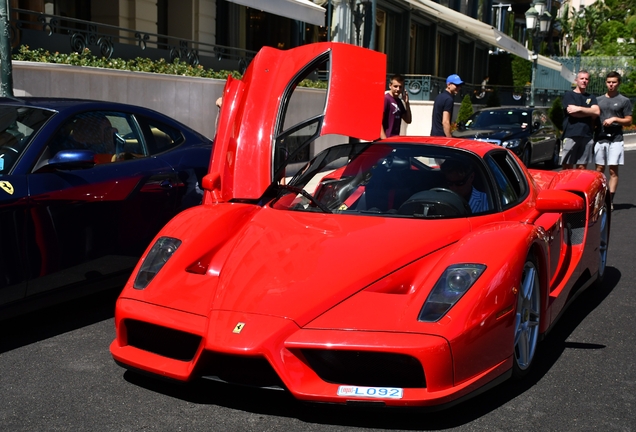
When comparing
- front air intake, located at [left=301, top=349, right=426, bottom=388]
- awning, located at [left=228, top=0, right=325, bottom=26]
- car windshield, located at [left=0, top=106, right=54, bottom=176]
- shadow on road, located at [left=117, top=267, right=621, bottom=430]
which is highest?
awning, located at [left=228, top=0, right=325, bottom=26]

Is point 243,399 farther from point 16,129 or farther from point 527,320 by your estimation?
point 16,129

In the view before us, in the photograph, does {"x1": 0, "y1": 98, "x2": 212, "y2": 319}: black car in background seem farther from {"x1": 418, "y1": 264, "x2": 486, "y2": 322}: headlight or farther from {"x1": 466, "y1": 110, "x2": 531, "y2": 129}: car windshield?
{"x1": 466, "y1": 110, "x2": 531, "y2": 129}: car windshield

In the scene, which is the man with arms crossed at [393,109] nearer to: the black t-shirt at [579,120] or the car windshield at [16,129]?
the black t-shirt at [579,120]

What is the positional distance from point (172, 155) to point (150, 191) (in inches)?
17.6

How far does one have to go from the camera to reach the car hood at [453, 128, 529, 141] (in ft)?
50.0

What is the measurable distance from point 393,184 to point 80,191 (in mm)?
1936

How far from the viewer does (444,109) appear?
11219 mm

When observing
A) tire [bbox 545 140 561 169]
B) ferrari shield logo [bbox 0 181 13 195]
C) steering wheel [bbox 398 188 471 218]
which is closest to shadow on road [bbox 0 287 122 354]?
ferrari shield logo [bbox 0 181 13 195]

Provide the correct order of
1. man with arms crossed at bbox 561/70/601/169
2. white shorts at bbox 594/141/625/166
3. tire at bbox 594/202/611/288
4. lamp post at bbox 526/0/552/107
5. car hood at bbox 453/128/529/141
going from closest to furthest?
tire at bbox 594/202/611/288 → man with arms crossed at bbox 561/70/601/169 → white shorts at bbox 594/141/625/166 → car hood at bbox 453/128/529/141 → lamp post at bbox 526/0/552/107

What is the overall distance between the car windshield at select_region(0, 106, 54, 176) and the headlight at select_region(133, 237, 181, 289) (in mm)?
→ 1090

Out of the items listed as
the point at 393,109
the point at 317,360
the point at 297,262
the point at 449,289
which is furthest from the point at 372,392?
the point at 393,109

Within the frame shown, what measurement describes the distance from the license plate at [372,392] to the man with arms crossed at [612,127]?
7331 millimetres

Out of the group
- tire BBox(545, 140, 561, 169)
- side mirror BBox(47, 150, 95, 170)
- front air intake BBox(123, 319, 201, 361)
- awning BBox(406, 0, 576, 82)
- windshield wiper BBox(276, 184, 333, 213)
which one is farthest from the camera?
awning BBox(406, 0, 576, 82)

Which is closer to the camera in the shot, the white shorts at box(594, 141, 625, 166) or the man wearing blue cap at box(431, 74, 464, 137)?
the white shorts at box(594, 141, 625, 166)
